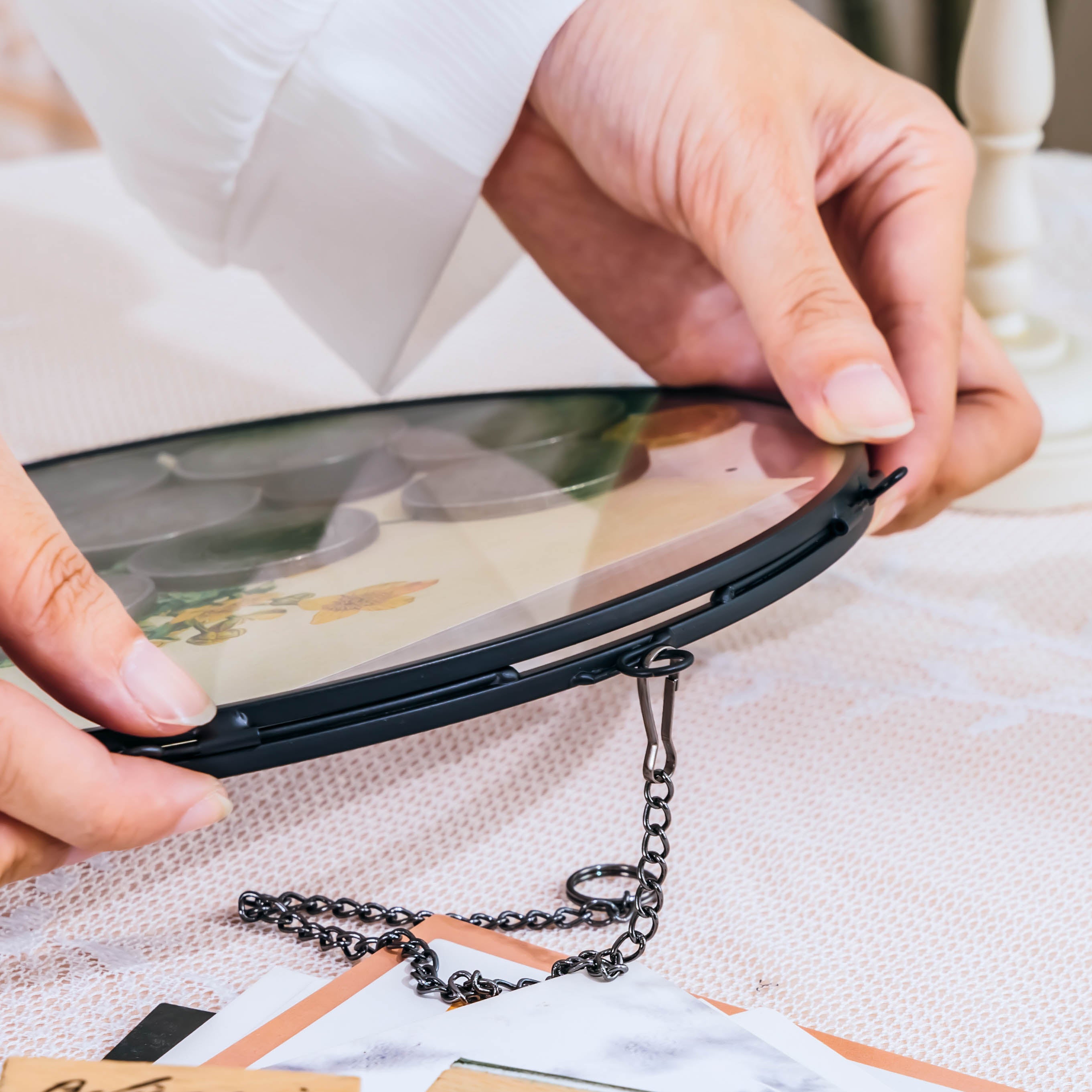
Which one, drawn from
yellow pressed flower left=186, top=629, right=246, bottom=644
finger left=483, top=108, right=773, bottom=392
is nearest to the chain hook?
yellow pressed flower left=186, top=629, right=246, bottom=644

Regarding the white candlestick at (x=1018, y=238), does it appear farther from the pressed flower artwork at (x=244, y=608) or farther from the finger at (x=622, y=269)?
the pressed flower artwork at (x=244, y=608)

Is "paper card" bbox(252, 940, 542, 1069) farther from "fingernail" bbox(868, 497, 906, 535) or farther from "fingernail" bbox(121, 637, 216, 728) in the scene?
"fingernail" bbox(868, 497, 906, 535)

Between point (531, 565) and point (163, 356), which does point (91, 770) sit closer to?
point (531, 565)

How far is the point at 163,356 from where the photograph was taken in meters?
0.68

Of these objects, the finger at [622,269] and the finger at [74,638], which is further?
the finger at [622,269]

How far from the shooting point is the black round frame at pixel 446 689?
23 centimetres

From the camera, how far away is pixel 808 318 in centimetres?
38

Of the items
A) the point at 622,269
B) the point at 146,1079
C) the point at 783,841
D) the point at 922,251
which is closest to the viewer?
the point at 146,1079

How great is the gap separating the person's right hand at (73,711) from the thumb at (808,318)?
0.22 metres

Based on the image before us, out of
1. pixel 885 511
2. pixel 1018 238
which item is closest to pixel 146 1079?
pixel 885 511

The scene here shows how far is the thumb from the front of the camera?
0.36 metres

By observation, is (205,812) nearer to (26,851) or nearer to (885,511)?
(26,851)

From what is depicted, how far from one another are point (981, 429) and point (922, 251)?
0.26ft

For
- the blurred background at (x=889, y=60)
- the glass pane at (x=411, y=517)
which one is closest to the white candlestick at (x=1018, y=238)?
the glass pane at (x=411, y=517)
